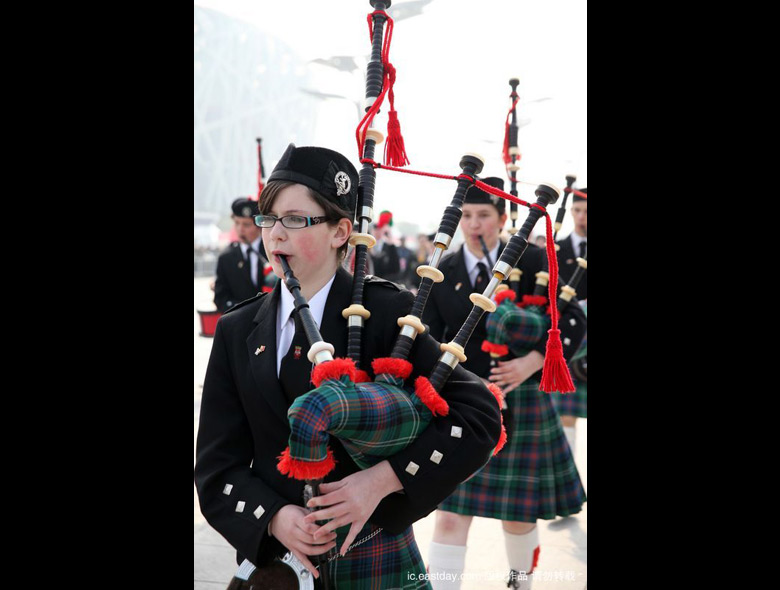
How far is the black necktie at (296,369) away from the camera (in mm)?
1331

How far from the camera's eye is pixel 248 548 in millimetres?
1314

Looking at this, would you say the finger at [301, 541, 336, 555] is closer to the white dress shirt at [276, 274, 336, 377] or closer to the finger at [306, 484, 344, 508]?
the finger at [306, 484, 344, 508]

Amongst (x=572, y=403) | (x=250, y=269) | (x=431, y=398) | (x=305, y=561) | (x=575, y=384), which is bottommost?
(x=572, y=403)

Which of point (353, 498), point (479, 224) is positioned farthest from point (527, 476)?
point (353, 498)

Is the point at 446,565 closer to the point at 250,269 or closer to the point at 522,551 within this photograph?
the point at 522,551

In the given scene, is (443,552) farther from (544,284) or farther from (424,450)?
(424,450)

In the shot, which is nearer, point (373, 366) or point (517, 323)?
point (373, 366)

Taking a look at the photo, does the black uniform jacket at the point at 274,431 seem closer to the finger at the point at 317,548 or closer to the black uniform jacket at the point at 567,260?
the finger at the point at 317,548

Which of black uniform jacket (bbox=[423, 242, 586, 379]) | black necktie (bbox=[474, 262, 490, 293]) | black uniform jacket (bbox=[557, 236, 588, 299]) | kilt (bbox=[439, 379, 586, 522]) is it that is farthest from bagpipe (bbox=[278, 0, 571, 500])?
black uniform jacket (bbox=[557, 236, 588, 299])

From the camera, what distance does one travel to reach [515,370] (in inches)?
104

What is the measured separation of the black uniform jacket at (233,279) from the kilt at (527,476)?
346 centimetres

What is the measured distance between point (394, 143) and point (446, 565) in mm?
1756
